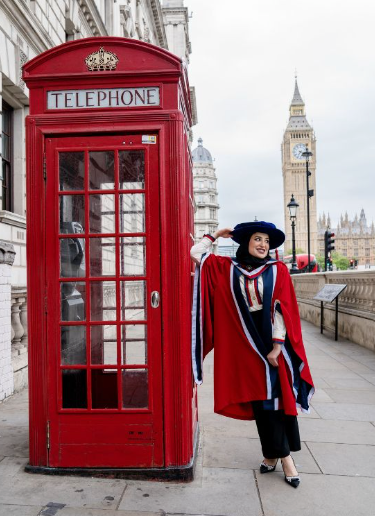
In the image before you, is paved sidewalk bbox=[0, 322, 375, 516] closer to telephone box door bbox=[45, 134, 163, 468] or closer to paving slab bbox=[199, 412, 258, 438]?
paving slab bbox=[199, 412, 258, 438]

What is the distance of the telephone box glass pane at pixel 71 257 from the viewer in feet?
11.7

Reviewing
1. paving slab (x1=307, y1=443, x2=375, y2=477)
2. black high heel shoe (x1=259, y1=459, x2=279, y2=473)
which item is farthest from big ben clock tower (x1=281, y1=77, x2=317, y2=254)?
black high heel shoe (x1=259, y1=459, x2=279, y2=473)

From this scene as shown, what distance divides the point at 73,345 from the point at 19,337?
338cm

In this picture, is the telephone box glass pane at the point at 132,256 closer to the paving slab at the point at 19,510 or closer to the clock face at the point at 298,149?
the paving slab at the point at 19,510

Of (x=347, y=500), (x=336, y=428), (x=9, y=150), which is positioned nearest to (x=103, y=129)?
(x=347, y=500)

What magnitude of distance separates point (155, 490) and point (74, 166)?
2.36 meters

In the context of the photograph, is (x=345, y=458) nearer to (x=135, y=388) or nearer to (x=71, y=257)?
(x=135, y=388)

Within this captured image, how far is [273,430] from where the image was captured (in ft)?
11.3

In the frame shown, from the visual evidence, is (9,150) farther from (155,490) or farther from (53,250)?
(155,490)

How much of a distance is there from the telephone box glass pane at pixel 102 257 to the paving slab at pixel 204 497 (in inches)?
59.8

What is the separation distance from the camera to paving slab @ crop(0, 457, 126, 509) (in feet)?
10.1

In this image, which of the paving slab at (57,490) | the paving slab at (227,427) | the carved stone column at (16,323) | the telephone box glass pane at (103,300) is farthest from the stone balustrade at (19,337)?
the telephone box glass pane at (103,300)

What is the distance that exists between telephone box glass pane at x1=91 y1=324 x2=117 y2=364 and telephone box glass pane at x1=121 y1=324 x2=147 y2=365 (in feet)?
0.22

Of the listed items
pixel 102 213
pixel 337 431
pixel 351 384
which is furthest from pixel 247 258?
pixel 351 384
